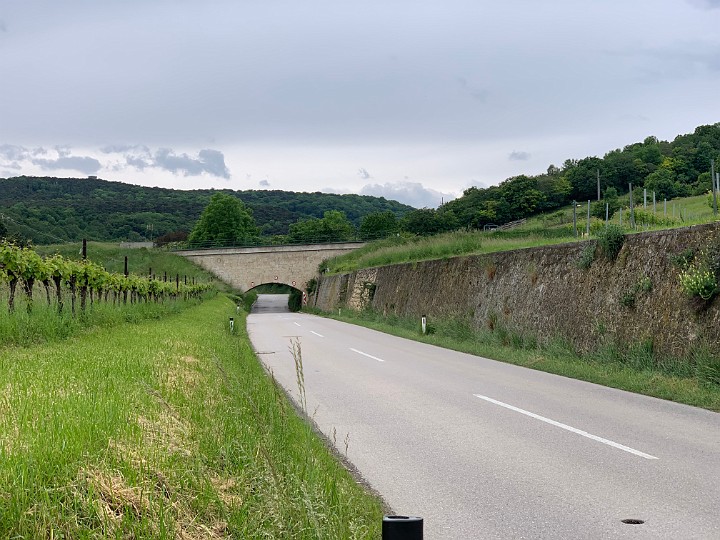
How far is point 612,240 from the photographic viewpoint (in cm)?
1503

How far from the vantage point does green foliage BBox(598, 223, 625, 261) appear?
1500cm

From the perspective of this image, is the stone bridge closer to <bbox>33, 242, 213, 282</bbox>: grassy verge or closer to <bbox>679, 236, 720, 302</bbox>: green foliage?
<bbox>33, 242, 213, 282</bbox>: grassy verge

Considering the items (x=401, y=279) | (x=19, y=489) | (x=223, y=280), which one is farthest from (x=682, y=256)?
(x=223, y=280)

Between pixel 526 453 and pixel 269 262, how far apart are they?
76.3 metres

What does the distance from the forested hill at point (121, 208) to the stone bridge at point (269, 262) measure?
26.8 m

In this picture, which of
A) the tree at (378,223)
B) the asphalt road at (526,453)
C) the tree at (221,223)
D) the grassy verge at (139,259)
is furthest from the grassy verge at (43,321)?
the tree at (378,223)

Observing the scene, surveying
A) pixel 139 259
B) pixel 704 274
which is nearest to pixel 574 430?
pixel 704 274

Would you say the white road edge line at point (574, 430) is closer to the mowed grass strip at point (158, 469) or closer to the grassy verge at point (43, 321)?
the mowed grass strip at point (158, 469)

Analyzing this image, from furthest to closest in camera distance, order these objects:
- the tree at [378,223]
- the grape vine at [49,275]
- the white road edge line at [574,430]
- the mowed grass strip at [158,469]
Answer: the tree at [378,223], the grape vine at [49,275], the white road edge line at [574,430], the mowed grass strip at [158,469]

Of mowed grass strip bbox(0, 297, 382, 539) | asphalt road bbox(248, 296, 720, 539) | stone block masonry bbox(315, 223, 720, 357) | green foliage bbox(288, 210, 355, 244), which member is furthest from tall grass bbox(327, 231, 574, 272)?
green foliage bbox(288, 210, 355, 244)

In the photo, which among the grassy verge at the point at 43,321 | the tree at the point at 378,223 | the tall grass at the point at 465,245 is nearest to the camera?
the grassy verge at the point at 43,321

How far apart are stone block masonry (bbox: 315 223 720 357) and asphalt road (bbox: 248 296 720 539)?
2045 millimetres

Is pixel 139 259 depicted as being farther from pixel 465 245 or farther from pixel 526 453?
pixel 526 453

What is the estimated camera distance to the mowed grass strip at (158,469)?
3873mm
